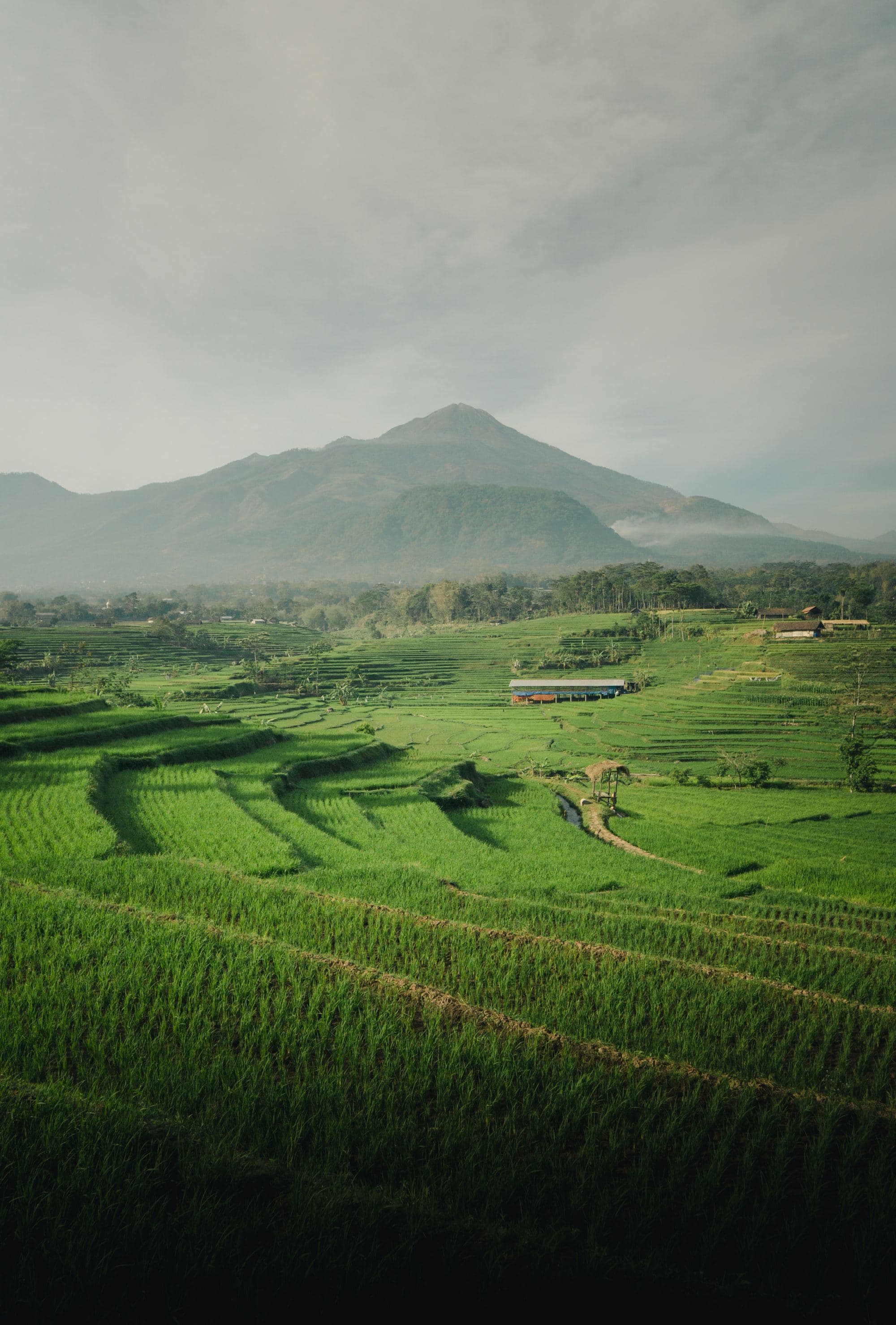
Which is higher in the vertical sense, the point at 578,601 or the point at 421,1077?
the point at 578,601

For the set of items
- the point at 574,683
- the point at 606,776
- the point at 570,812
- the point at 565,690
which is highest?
the point at 574,683

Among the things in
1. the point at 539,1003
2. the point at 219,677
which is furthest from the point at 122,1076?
the point at 219,677

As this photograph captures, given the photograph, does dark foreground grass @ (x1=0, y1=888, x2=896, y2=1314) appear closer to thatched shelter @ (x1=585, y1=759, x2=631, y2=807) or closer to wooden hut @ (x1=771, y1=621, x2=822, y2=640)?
thatched shelter @ (x1=585, y1=759, x2=631, y2=807)

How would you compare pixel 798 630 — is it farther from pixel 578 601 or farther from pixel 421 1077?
pixel 421 1077

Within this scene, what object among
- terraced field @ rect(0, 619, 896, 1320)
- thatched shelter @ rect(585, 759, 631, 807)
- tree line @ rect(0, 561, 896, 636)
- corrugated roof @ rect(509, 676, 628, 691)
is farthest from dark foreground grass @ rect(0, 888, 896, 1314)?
tree line @ rect(0, 561, 896, 636)

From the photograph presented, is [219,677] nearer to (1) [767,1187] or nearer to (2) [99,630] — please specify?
(2) [99,630]

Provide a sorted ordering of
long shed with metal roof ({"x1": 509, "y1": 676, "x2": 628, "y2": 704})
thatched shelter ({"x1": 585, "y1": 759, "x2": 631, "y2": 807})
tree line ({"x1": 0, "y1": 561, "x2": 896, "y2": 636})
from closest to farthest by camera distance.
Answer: thatched shelter ({"x1": 585, "y1": 759, "x2": 631, "y2": 807}), long shed with metal roof ({"x1": 509, "y1": 676, "x2": 628, "y2": 704}), tree line ({"x1": 0, "y1": 561, "x2": 896, "y2": 636})

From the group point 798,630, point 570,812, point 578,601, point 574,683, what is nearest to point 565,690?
point 574,683
